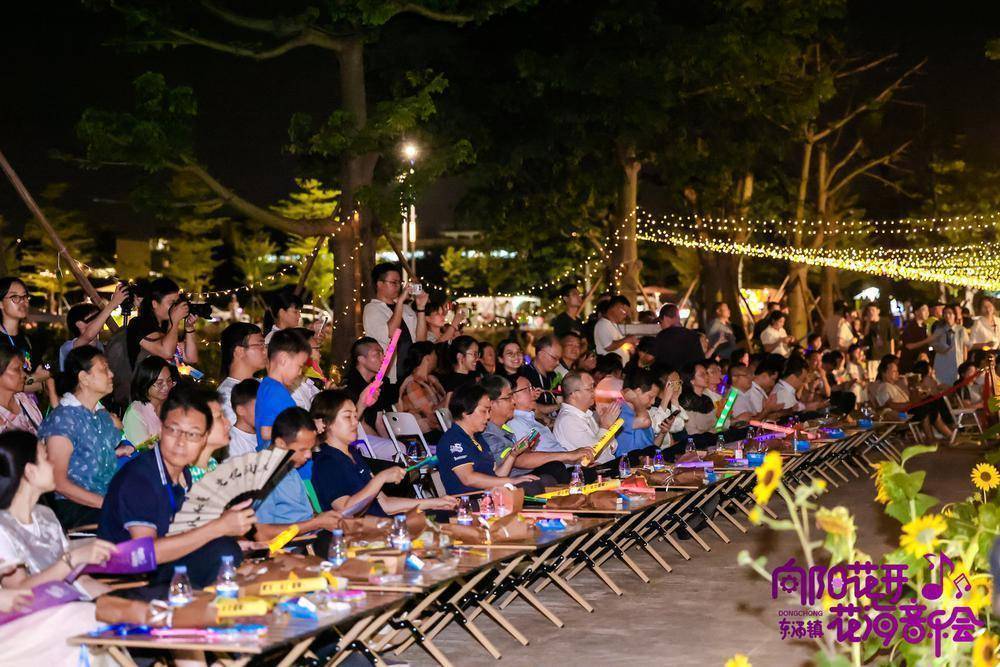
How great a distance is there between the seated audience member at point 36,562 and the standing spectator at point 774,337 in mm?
14377

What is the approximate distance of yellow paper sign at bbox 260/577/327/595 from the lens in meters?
4.92

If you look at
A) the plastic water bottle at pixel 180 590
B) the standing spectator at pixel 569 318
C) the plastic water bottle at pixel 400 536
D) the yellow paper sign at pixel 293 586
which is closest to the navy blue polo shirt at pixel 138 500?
the plastic water bottle at pixel 180 590

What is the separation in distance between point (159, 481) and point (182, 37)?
9.76 metres

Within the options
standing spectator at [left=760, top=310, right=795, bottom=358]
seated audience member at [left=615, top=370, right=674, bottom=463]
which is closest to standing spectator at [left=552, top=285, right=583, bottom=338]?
seated audience member at [left=615, top=370, right=674, bottom=463]

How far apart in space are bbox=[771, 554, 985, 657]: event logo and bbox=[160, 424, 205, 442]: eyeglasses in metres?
2.54

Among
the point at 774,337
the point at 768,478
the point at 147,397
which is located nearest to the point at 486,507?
the point at 147,397

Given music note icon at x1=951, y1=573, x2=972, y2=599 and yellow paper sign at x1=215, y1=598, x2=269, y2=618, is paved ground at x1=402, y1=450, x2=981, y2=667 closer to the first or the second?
yellow paper sign at x1=215, y1=598, x2=269, y2=618

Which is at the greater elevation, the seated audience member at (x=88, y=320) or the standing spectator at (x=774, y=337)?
the seated audience member at (x=88, y=320)

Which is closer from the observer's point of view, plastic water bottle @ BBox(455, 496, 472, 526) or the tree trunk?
plastic water bottle @ BBox(455, 496, 472, 526)

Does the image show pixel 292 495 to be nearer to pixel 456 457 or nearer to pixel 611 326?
pixel 456 457

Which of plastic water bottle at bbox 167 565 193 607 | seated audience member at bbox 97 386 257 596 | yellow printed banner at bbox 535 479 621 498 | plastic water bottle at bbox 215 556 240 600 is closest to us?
plastic water bottle at bbox 167 565 193 607

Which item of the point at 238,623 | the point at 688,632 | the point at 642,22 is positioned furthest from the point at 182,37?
the point at 238,623

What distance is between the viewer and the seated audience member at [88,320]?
8.68 m

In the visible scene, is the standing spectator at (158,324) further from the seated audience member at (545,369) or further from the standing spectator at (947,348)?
the standing spectator at (947,348)
